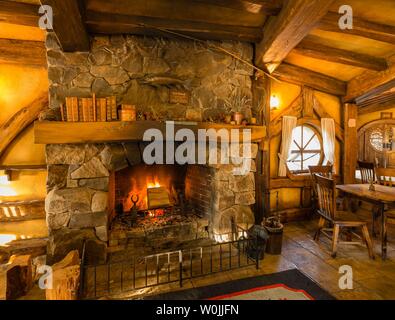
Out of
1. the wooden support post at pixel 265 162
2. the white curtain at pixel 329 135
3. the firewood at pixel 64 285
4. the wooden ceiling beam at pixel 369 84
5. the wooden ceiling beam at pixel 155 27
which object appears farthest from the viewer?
the white curtain at pixel 329 135

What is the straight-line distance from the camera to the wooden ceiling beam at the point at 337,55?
3.15 metres

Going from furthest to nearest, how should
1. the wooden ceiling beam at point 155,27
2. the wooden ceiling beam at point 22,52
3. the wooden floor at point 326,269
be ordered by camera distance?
the wooden ceiling beam at point 22,52 < the wooden ceiling beam at point 155,27 < the wooden floor at point 326,269

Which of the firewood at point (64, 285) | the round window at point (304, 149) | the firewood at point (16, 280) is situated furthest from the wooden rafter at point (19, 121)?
the round window at point (304, 149)

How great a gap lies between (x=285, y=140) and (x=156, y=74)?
2540 millimetres

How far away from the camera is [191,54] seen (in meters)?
2.94

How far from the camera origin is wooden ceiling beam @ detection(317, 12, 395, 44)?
8.14ft

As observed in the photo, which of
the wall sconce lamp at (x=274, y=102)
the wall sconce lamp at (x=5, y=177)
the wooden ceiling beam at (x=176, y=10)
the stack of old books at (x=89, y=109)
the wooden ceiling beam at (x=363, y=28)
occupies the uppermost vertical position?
the wooden ceiling beam at (x=176, y=10)

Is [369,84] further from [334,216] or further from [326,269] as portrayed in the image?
[326,269]

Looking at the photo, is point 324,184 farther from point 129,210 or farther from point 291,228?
point 129,210

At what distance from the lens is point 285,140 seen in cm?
397

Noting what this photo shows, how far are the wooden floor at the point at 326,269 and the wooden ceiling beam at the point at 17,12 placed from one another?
113 inches

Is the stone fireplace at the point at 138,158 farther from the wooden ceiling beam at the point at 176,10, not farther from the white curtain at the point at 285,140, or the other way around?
the white curtain at the point at 285,140

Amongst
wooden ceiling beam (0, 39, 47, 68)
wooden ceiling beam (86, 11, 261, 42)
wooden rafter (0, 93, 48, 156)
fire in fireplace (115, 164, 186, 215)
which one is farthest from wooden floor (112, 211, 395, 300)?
wooden ceiling beam (0, 39, 47, 68)

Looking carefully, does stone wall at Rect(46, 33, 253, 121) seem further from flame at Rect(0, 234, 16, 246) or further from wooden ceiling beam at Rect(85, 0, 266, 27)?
flame at Rect(0, 234, 16, 246)
